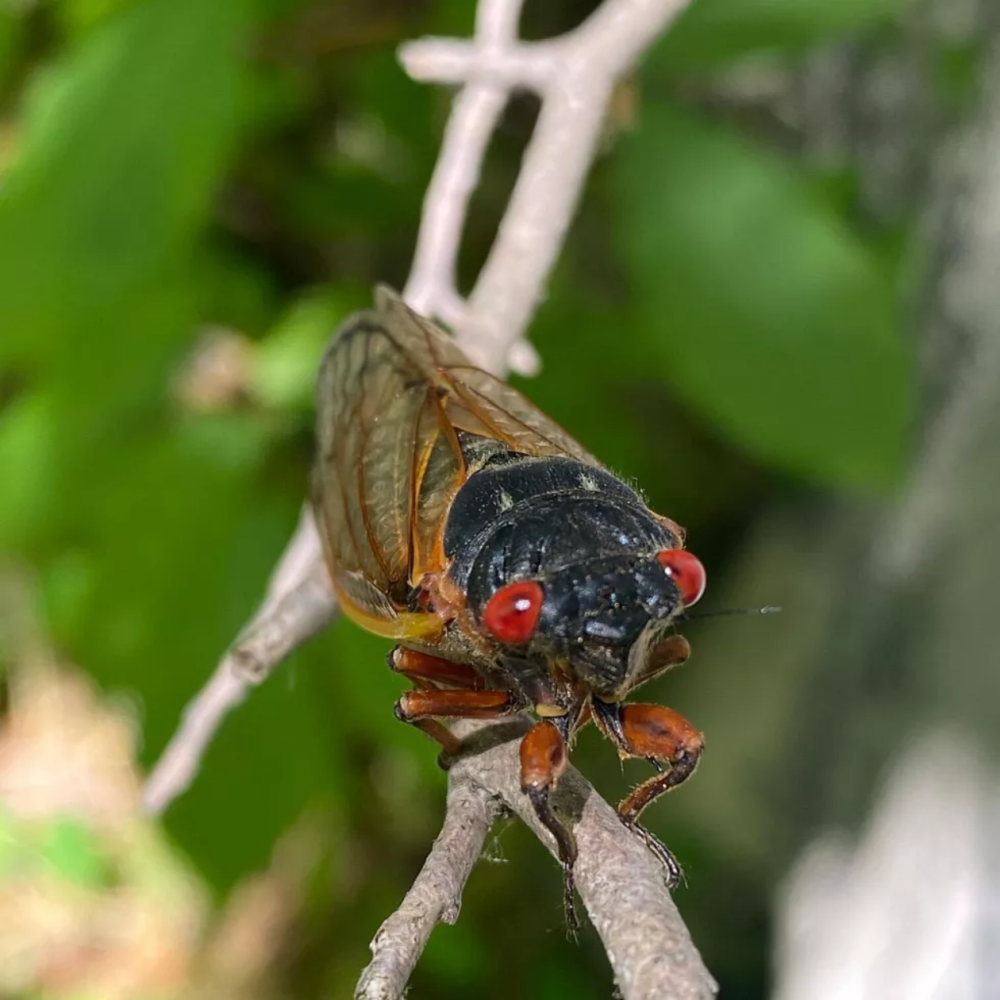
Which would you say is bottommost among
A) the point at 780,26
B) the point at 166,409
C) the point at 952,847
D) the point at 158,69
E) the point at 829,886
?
the point at 829,886

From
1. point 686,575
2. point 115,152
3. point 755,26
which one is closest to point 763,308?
point 755,26

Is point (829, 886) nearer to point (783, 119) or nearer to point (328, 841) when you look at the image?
point (328, 841)

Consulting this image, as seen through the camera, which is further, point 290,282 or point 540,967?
point 540,967

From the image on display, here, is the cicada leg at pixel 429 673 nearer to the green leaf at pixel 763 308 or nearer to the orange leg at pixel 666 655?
the orange leg at pixel 666 655

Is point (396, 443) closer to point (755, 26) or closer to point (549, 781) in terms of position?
point (549, 781)

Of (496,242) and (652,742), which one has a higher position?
(496,242)

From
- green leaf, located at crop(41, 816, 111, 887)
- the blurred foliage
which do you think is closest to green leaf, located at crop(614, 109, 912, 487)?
the blurred foliage

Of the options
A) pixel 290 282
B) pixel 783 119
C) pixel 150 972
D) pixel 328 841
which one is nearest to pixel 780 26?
pixel 783 119
